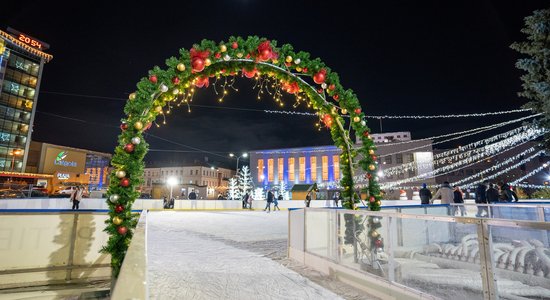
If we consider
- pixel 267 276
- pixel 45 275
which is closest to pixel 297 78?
pixel 267 276

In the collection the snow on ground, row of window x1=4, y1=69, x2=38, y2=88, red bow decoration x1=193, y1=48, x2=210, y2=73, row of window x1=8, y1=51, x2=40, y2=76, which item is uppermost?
row of window x1=8, y1=51, x2=40, y2=76

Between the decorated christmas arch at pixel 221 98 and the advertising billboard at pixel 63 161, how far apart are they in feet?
184

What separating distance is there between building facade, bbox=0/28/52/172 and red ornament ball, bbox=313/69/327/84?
5303 centimetres

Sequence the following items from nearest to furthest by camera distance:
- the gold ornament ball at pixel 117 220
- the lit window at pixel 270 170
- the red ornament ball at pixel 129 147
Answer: the gold ornament ball at pixel 117 220, the red ornament ball at pixel 129 147, the lit window at pixel 270 170

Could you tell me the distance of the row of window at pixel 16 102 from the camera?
4438cm

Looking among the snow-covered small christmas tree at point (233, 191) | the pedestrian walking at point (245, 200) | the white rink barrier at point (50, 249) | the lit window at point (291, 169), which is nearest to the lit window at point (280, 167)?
the lit window at point (291, 169)

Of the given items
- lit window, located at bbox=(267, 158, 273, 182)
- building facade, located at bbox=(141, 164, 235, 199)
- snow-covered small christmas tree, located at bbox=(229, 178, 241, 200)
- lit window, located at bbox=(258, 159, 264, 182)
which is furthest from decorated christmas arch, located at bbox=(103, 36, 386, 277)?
building facade, located at bbox=(141, 164, 235, 199)

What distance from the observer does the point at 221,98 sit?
6.89 metres

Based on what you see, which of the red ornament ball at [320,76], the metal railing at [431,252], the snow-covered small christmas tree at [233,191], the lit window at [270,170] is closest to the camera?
the metal railing at [431,252]

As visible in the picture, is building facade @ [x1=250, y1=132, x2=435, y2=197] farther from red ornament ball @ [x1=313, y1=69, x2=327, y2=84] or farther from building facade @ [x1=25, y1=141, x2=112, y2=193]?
red ornament ball @ [x1=313, y1=69, x2=327, y2=84]

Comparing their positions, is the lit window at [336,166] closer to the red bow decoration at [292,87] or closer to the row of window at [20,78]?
A: the red bow decoration at [292,87]

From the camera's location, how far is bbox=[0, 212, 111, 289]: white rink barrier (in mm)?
5023

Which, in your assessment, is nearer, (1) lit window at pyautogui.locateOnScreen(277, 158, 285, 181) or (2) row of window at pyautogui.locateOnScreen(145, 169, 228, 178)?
(1) lit window at pyautogui.locateOnScreen(277, 158, 285, 181)

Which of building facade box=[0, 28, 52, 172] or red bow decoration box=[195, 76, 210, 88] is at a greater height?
building facade box=[0, 28, 52, 172]
